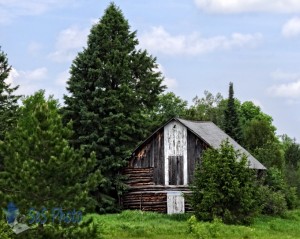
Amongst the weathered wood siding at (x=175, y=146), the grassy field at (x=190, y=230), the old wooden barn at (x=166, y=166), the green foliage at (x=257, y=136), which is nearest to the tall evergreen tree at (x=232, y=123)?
the green foliage at (x=257, y=136)

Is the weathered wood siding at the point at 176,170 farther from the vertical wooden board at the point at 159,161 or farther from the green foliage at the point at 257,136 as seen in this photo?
the green foliage at the point at 257,136

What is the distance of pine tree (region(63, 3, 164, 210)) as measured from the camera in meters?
46.2

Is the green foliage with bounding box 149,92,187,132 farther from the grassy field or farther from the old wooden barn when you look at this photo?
the grassy field

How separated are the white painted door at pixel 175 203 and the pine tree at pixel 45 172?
71.6 feet

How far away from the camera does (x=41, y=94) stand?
163ft

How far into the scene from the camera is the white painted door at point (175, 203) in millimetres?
45094

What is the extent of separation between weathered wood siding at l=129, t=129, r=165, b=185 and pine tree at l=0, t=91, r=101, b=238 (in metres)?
22.3

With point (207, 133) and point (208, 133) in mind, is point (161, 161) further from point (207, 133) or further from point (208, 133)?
point (208, 133)

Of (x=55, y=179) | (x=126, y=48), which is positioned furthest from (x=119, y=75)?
(x=55, y=179)

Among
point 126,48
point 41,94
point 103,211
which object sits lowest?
point 103,211

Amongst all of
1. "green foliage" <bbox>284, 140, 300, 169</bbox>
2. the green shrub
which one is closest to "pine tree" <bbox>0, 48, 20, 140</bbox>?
the green shrub

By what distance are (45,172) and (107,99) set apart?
23.7 metres

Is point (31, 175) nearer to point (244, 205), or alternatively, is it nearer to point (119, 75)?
point (244, 205)

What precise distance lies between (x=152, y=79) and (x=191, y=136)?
8957 mm
